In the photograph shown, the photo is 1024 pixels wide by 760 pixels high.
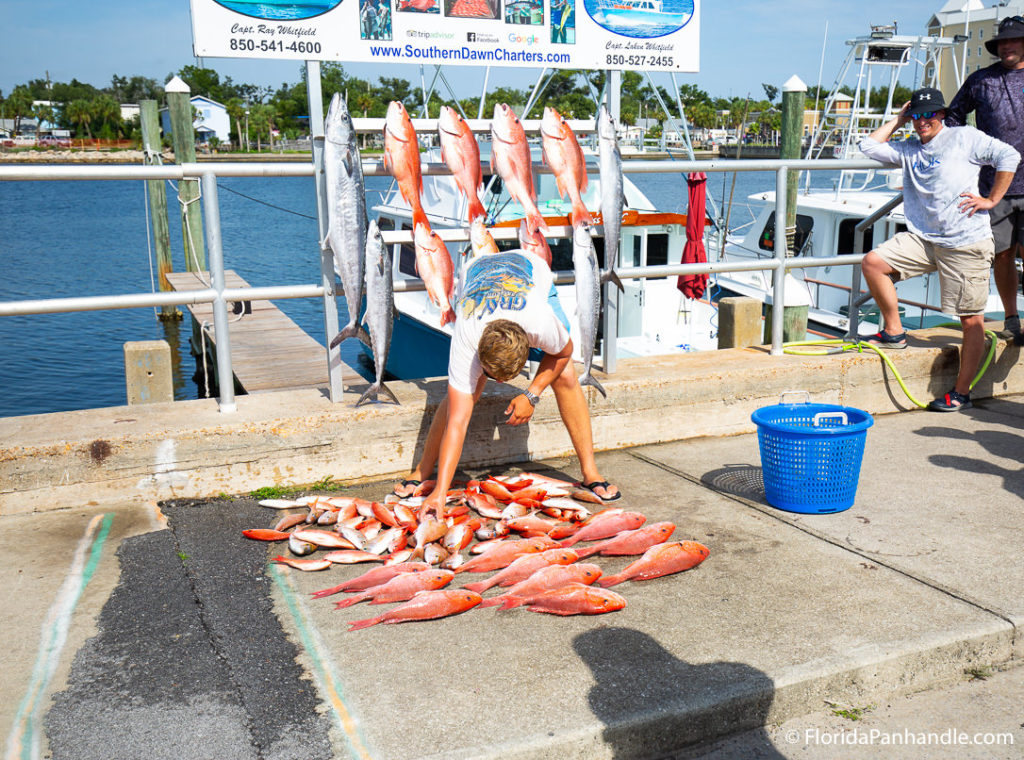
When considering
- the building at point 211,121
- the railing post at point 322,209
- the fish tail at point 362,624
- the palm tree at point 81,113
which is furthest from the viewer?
the palm tree at point 81,113

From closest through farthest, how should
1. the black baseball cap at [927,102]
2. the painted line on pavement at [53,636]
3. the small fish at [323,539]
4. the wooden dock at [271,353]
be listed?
1. the painted line on pavement at [53,636]
2. the small fish at [323,539]
3. the black baseball cap at [927,102]
4. the wooden dock at [271,353]

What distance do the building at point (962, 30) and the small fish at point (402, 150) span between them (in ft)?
39.2

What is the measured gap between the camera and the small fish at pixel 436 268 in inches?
187

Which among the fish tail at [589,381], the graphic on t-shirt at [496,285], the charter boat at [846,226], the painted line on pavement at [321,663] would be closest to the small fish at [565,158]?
the graphic on t-shirt at [496,285]

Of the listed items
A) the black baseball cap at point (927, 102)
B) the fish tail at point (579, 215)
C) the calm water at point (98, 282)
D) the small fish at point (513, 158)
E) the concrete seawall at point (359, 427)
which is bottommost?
the calm water at point (98, 282)

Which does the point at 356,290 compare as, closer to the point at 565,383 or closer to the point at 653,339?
the point at 565,383

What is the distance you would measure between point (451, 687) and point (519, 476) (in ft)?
6.30

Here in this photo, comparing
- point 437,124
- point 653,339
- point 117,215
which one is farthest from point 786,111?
point 117,215

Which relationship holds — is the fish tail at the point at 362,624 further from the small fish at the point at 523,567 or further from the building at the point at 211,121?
the building at the point at 211,121

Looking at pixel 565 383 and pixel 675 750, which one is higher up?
pixel 565 383

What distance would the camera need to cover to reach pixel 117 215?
167ft

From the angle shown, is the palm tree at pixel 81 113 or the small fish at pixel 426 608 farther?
the palm tree at pixel 81 113

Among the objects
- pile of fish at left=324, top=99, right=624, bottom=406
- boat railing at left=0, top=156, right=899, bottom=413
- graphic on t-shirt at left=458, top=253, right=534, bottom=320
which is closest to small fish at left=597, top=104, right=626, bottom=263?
pile of fish at left=324, top=99, right=624, bottom=406

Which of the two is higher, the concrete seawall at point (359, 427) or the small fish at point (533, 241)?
the small fish at point (533, 241)
